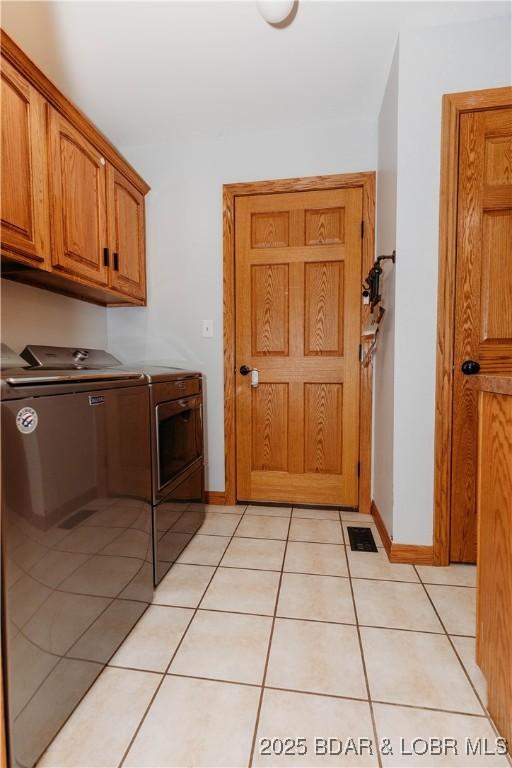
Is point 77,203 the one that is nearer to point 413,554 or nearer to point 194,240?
point 194,240

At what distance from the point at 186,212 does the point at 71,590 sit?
87.3 inches

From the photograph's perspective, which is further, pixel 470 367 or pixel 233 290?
pixel 233 290

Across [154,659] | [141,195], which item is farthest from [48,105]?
[154,659]

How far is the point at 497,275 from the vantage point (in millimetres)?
1612

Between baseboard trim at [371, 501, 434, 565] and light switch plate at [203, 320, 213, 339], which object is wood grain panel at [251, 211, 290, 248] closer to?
light switch plate at [203, 320, 213, 339]

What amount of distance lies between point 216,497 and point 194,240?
174 cm

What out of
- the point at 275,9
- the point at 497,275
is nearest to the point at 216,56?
the point at 275,9

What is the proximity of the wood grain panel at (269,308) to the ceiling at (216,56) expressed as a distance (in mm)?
900

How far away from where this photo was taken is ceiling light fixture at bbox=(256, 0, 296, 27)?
1.38 metres

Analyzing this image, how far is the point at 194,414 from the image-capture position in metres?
2.04

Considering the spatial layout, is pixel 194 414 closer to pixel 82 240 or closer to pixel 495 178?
pixel 82 240

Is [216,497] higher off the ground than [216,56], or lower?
lower

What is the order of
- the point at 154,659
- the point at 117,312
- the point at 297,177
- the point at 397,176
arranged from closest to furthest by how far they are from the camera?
the point at 154,659
the point at 397,176
the point at 297,177
the point at 117,312

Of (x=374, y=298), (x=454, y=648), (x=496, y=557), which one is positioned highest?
(x=374, y=298)
